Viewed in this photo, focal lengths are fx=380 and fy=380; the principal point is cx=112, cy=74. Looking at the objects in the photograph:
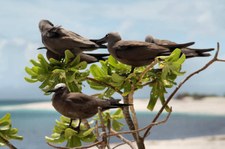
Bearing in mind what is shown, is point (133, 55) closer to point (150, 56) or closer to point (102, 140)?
point (150, 56)

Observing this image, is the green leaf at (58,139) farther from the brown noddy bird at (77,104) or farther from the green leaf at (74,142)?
the brown noddy bird at (77,104)

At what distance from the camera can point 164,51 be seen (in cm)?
161

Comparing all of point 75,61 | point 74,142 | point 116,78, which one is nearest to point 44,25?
point 75,61

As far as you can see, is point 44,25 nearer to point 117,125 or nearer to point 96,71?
point 96,71

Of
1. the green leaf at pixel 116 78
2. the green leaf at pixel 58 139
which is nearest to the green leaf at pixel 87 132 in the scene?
the green leaf at pixel 58 139

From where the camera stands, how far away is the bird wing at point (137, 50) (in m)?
1.60

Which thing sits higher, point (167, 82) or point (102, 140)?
point (167, 82)

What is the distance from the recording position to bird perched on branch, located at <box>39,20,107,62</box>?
5.41 feet

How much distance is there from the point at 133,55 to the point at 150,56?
0.07 m

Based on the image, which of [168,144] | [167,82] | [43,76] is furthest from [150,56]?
[168,144]

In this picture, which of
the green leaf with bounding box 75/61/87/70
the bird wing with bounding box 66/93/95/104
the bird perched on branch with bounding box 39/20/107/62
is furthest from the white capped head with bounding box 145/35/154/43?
the bird wing with bounding box 66/93/95/104

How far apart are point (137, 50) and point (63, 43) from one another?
328mm

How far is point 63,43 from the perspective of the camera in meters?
1.67

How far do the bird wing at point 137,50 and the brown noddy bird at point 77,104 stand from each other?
25 centimetres
